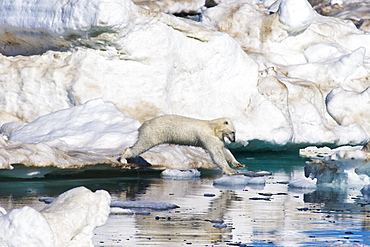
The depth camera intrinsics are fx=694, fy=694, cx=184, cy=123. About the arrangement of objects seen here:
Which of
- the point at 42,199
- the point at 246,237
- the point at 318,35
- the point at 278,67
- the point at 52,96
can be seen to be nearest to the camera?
the point at 246,237

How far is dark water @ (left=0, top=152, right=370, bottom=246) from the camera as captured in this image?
6555mm

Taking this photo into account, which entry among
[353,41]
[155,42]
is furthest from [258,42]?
[155,42]

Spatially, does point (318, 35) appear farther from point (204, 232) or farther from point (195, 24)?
point (204, 232)

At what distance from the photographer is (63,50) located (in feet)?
55.1

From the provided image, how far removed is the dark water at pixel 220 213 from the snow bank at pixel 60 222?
895mm

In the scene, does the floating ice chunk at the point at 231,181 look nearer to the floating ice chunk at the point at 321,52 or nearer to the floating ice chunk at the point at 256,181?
the floating ice chunk at the point at 256,181

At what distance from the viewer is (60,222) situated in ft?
16.3

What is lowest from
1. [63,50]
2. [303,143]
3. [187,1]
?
[303,143]

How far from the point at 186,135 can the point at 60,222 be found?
307 inches

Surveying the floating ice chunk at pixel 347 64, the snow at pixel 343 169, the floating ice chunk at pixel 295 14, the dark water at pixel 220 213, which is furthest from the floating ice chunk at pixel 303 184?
the floating ice chunk at pixel 295 14

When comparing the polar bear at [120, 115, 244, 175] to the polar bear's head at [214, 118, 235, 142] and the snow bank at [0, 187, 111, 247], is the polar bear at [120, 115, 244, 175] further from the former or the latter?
the snow bank at [0, 187, 111, 247]

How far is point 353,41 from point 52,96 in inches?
499

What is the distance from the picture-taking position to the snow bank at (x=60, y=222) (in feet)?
14.9

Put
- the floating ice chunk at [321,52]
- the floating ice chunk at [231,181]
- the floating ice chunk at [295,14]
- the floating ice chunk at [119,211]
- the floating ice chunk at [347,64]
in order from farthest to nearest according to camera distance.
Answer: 1. the floating ice chunk at [321,52]
2. the floating ice chunk at [295,14]
3. the floating ice chunk at [347,64]
4. the floating ice chunk at [231,181]
5. the floating ice chunk at [119,211]
